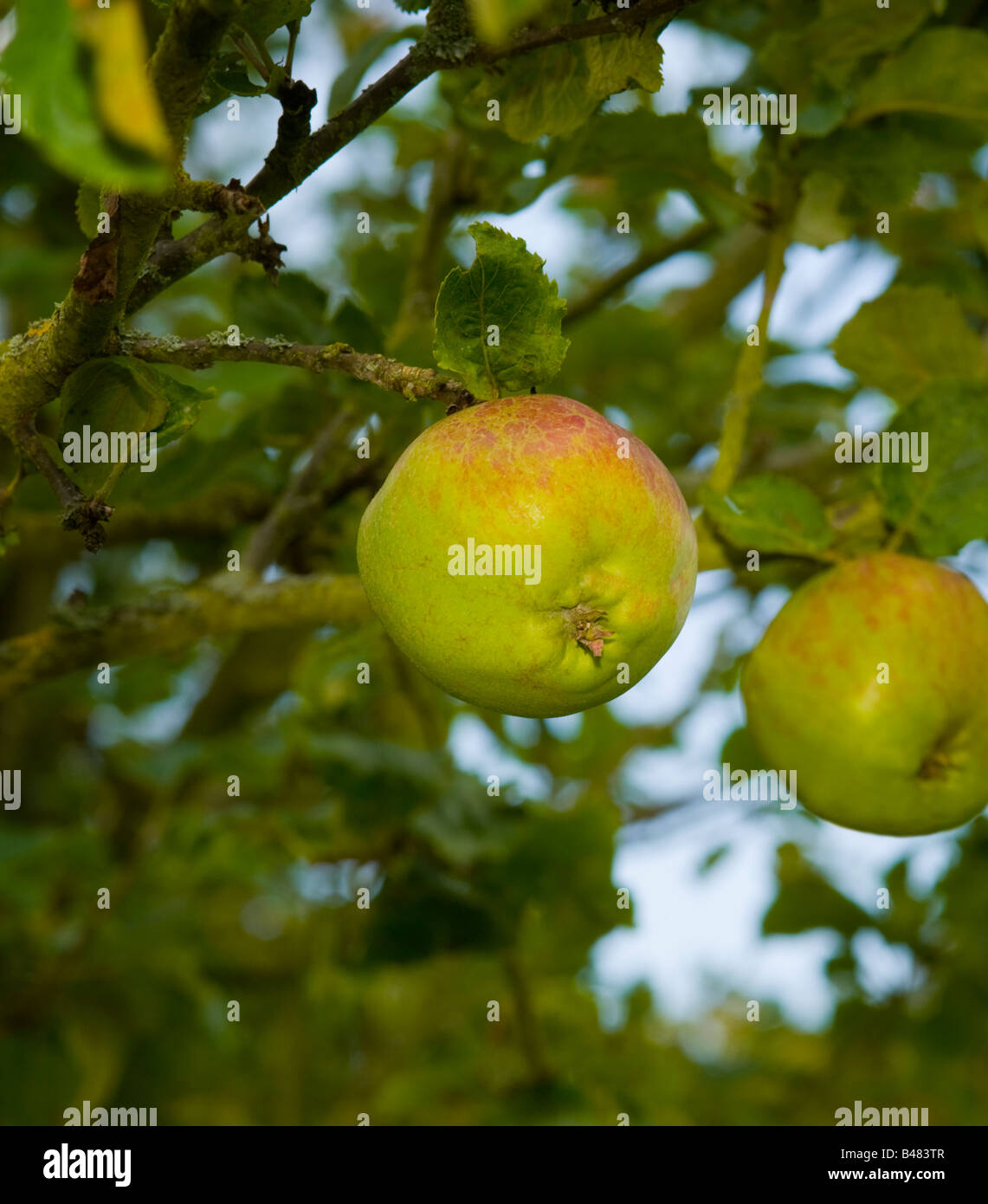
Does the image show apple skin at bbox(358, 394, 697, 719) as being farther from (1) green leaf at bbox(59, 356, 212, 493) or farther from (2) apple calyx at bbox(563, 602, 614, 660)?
(1) green leaf at bbox(59, 356, 212, 493)

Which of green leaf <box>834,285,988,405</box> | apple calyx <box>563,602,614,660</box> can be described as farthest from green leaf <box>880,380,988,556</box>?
apple calyx <box>563,602,614,660</box>

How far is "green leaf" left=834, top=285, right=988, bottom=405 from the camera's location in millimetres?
1607

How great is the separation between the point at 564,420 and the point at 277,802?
244 centimetres

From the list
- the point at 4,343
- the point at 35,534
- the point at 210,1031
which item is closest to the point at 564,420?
the point at 4,343

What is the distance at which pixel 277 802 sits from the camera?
10.4ft

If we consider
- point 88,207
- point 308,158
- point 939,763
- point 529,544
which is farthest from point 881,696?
point 88,207

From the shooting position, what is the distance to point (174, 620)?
153 cm

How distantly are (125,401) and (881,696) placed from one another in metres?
0.88

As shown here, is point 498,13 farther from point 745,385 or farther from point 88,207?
point 745,385

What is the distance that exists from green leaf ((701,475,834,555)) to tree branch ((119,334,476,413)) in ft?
1.59

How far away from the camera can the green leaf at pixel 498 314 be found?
0.95m

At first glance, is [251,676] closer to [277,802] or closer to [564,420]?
[277,802]

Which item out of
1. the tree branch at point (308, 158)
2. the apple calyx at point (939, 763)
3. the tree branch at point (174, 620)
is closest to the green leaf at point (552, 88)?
the tree branch at point (308, 158)

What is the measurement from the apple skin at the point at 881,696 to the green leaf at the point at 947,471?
70mm
